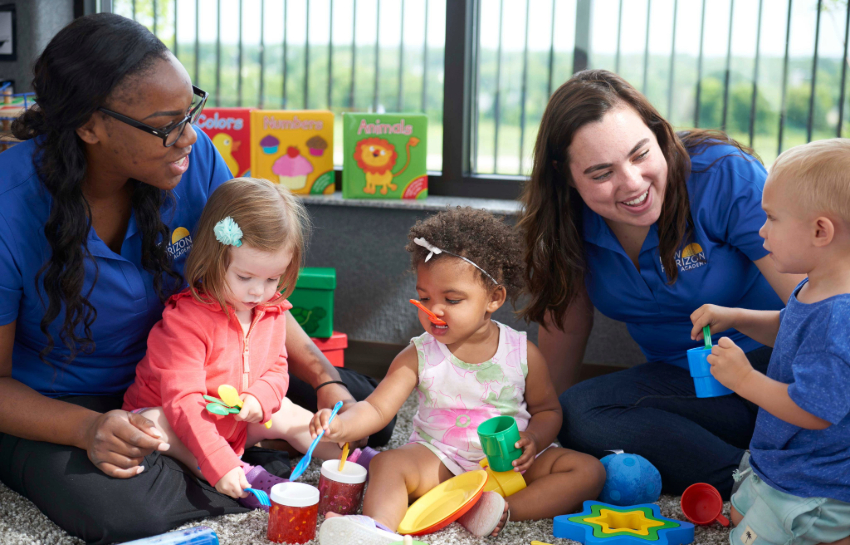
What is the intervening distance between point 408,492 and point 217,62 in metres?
1.86

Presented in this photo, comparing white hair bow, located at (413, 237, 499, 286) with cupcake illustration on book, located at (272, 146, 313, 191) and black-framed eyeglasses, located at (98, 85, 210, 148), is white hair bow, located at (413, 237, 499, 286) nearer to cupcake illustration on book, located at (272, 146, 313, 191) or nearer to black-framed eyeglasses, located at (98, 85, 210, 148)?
black-framed eyeglasses, located at (98, 85, 210, 148)

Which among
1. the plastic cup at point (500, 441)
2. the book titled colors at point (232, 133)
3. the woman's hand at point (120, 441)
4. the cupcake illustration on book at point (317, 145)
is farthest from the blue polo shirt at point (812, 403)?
the book titled colors at point (232, 133)

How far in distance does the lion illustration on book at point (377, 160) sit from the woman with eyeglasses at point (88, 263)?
3.11 feet

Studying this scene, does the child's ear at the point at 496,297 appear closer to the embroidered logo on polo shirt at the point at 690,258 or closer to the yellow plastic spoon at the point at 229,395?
the embroidered logo on polo shirt at the point at 690,258

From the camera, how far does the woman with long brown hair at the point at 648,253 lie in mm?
1372

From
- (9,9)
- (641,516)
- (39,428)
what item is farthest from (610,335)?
(9,9)

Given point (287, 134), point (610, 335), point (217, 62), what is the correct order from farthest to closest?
1. point (217, 62)
2. point (287, 134)
3. point (610, 335)

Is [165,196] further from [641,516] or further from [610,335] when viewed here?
[610,335]

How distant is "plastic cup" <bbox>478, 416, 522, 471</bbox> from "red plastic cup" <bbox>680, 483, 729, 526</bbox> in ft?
1.04

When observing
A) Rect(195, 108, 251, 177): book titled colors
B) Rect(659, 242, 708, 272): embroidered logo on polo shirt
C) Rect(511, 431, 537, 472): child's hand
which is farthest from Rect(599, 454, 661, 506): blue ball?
Rect(195, 108, 251, 177): book titled colors

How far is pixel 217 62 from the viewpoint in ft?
8.54

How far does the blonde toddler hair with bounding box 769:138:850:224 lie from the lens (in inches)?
40.0

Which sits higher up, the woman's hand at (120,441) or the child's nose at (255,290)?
the child's nose at (255,290)

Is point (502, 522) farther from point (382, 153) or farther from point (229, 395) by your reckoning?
point (382, 153)
